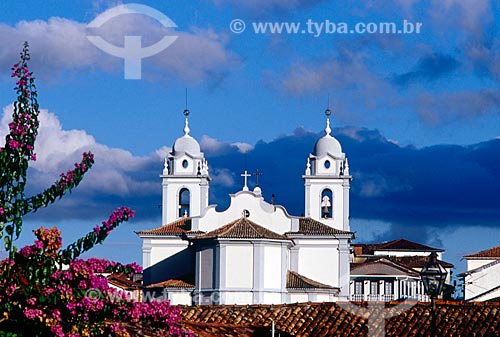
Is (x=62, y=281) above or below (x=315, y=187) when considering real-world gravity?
below

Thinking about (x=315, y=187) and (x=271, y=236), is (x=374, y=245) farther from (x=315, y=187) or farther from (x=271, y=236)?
(x=271, y=236)

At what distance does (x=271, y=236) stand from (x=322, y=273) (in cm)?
680

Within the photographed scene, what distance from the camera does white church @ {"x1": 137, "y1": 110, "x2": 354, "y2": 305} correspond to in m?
69.9

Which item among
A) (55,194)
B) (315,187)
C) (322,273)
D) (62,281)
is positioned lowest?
(62,281)

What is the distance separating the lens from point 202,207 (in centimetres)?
8019

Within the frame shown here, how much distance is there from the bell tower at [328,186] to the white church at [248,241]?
0.06 meters

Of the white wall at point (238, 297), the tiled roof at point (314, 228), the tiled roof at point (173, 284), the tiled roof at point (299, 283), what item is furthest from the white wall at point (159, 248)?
the white wall at point (238, 297)

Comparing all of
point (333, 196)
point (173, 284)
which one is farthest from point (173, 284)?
point (333, 196)

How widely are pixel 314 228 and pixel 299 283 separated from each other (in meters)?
5.26

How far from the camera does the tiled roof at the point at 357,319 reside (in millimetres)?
28531

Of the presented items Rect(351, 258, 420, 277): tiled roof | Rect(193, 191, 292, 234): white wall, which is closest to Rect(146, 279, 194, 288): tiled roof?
Rect(193, 191, 292, 234): white wall

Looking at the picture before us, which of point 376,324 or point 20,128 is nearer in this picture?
point 20,128

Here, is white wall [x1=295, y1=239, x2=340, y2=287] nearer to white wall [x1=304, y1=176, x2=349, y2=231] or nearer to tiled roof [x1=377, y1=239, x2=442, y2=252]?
white wall [x1=304, y1=176, x2=349, y2=231]

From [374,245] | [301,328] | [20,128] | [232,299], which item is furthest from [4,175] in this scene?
[374,245]
